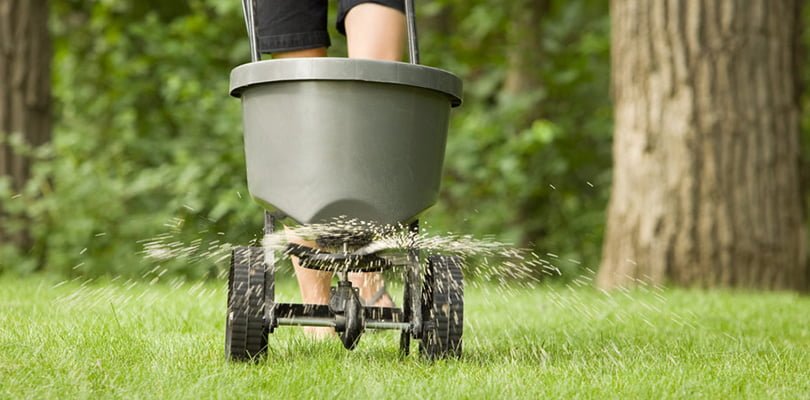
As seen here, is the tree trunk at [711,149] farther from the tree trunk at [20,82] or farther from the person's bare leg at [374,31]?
the tree trunk at [20,82]

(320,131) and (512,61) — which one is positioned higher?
(512,61)

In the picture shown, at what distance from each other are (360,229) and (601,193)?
19.1 ft

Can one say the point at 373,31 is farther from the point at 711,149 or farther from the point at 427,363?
the point at 711,149

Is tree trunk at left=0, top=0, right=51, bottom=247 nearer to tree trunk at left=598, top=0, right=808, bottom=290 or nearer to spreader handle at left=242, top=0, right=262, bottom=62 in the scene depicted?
tree trunk at left=598, top=0, right=808, bottom=290

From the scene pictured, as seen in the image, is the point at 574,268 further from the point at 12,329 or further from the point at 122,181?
the point at 12,329

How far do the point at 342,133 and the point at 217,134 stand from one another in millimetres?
4896

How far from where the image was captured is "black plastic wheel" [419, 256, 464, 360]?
231 centimetres

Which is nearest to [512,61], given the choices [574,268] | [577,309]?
[574,268]

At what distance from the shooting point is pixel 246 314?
7.29 feet

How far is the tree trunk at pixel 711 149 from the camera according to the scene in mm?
4680

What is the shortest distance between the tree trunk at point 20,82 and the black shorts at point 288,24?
10.9ft

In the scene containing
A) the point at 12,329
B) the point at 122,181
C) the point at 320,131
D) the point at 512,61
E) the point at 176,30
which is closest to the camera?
the point at 320,131

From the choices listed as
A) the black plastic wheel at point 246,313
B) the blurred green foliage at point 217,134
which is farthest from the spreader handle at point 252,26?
the blurred green foliage at point 217,134

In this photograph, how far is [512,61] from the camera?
25.0 feet
